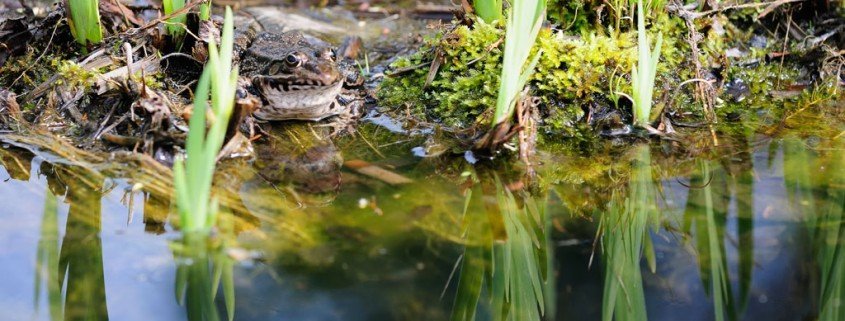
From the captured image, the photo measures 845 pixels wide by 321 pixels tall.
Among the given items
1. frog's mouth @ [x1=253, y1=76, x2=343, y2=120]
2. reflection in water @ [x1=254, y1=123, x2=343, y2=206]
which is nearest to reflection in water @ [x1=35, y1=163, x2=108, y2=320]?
reflection in water @ [x1=254, y1=123, x2=343, y2=206]

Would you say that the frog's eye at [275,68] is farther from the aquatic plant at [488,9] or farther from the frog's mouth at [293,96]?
the aquatic plant at [488,9]

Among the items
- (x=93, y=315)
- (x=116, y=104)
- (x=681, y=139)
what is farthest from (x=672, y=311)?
(x=116, y=104)

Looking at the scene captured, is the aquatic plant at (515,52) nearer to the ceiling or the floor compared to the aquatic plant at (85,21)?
nearer to the ceiling

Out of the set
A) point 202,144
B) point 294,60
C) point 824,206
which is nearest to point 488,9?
point 294,60

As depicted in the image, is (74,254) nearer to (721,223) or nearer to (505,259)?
(505,259)

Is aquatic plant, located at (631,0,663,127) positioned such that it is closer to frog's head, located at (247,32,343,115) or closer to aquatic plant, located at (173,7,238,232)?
frog's head, located at (247,32,343,115)

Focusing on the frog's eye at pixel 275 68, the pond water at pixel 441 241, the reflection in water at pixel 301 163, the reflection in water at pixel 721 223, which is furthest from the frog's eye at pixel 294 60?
the reflection in water at pixel 721 223
